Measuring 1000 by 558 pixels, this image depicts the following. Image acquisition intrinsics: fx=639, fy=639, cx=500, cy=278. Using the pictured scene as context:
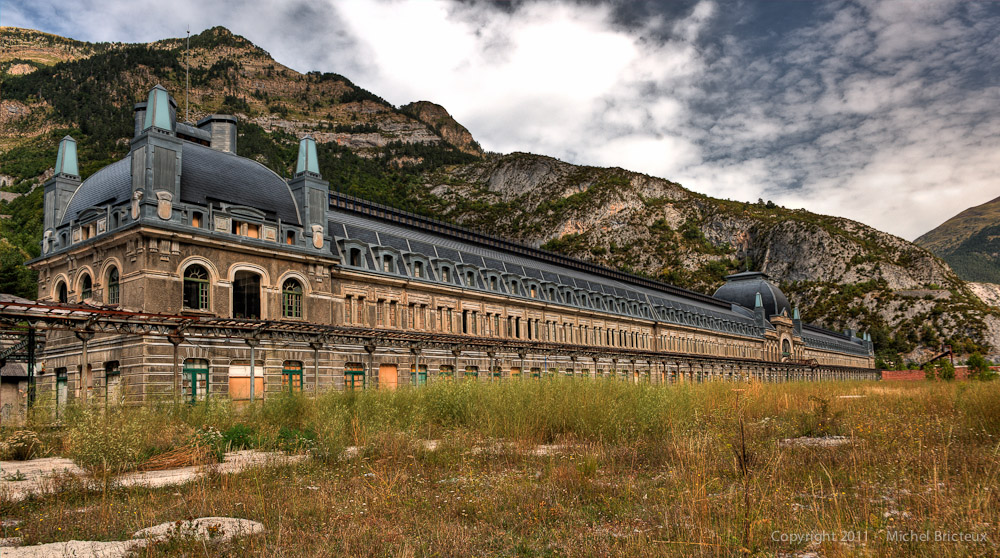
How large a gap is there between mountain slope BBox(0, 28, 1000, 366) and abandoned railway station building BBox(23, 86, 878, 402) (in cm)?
10391

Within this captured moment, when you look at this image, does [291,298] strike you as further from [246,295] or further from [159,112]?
[159,112]

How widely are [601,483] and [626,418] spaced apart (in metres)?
5.09

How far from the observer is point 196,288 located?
29859 mm

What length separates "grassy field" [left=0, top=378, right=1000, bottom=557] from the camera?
6711 mm

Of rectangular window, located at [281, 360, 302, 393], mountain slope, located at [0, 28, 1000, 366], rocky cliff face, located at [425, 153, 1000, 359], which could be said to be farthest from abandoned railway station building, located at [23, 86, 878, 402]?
rocky cliff face, located at [425, 153, 1000, 359]

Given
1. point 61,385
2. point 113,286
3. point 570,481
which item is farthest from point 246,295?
point 570,481

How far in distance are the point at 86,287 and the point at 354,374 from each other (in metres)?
14.1

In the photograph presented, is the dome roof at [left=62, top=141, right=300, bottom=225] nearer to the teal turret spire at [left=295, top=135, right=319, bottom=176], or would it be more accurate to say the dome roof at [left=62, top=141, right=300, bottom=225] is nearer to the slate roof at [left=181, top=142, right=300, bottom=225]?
the slate roof at [left=181, top=142, right=300, bottom=225]

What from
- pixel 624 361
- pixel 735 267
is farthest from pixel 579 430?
pixel 735 267

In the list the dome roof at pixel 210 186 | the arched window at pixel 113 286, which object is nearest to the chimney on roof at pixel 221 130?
the dome roof at pixel 210 186

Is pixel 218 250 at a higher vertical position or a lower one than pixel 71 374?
higher

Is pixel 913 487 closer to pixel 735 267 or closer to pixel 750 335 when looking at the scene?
pixel 750 335

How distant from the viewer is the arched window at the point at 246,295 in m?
31.3

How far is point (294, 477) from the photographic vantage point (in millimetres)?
10359
